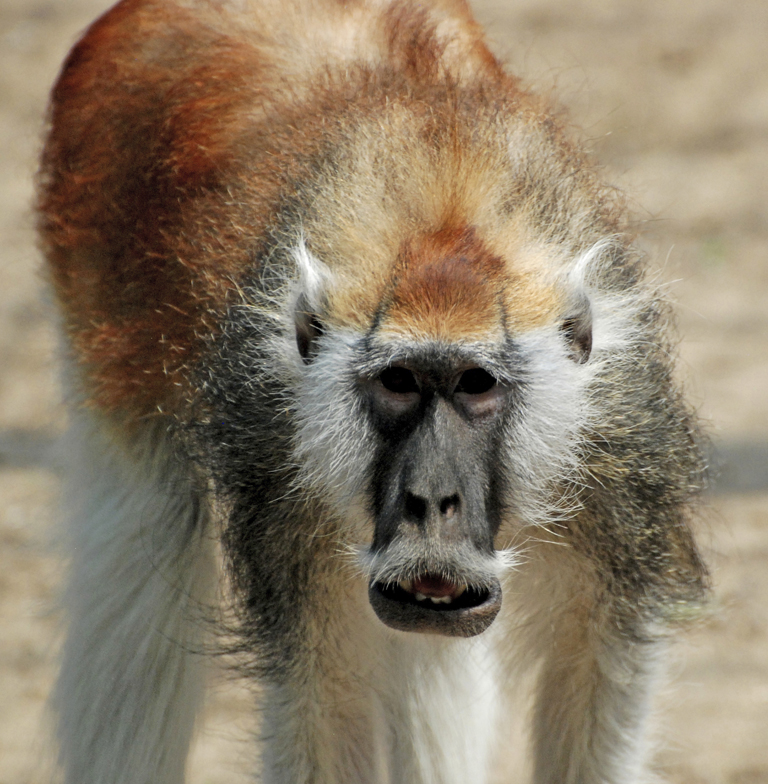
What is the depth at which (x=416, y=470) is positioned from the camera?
103 inches

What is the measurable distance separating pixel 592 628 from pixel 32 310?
15.9 feet

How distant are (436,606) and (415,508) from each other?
291 mm

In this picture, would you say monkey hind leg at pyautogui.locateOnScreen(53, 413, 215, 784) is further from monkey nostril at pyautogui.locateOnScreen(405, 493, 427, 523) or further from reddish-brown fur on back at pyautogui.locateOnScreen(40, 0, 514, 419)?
monkey nostril at pyautogui.locateOnScreen(405, 493, 427, 523)

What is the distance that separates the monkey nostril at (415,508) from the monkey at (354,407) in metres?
0.01

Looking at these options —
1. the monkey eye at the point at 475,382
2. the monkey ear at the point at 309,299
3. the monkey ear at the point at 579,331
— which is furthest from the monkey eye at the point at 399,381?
the monkey ear at the point at 579,331

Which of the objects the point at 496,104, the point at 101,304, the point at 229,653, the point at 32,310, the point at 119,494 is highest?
the point at 32,310

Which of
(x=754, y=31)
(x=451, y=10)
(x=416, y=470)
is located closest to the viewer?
(x=416, y=470)

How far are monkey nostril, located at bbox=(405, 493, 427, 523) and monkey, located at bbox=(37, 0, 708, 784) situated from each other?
1 cm

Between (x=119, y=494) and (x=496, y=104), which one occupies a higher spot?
(x=496, y=104)

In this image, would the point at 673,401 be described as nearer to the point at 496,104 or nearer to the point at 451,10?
the point at 496,104

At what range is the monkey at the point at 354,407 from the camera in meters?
2.80

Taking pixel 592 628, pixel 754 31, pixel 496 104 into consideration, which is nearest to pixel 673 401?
pixel 592 628

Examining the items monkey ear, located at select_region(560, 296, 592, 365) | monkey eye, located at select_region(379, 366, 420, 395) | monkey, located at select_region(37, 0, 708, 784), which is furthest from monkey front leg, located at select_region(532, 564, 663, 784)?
monkey eye, located at select_region(379, 366, 420, 395)

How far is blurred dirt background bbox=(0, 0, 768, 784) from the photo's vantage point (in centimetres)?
447
